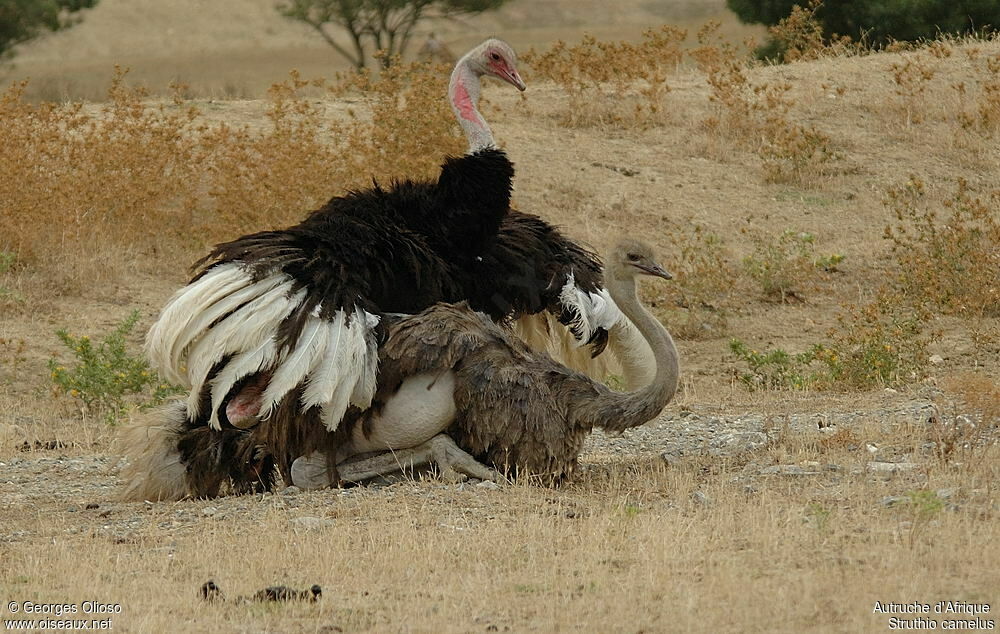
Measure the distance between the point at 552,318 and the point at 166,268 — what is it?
6569 millimetres

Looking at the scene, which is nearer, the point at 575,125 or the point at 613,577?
the point at 613,577

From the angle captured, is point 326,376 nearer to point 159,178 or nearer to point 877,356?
point 877,356

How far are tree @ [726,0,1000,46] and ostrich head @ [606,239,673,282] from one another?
17660 millimetres

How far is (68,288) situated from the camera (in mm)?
13695

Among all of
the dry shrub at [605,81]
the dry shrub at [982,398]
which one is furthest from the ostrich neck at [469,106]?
the dry shrub at [605,81]

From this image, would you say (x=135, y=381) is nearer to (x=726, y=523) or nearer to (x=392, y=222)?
(x=392, y=222)

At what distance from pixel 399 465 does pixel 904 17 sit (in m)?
19.1

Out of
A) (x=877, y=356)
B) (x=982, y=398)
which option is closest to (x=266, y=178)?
(x=877, y=356)

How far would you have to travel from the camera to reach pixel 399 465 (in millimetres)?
7793

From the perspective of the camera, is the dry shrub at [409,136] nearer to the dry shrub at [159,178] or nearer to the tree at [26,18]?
the dry shrub at [159,178]

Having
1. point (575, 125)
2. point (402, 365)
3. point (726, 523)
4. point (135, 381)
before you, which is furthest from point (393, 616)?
point (575, 125)

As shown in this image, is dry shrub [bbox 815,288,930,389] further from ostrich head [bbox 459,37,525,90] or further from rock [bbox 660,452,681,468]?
ostrich head [bbox 459,37,525,90]

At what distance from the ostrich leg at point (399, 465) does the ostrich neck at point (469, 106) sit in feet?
5.65

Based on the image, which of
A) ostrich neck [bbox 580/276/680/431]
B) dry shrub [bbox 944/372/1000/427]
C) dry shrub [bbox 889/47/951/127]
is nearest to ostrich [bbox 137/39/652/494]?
ostrich neck [bbox 580/276/680/431]
